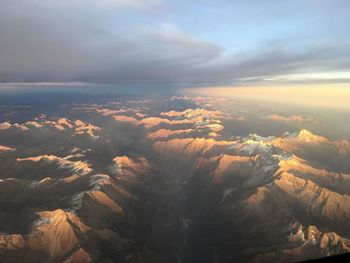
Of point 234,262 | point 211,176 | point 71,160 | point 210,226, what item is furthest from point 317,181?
point 71,160

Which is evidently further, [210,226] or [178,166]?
[178,166]

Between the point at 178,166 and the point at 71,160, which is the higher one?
the point at 71,160

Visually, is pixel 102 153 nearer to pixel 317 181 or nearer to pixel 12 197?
pixel 12 197

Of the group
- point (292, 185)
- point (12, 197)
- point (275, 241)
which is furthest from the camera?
point (292, 185)

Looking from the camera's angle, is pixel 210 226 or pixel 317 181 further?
pixel 317 181

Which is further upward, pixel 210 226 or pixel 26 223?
pixel 26 223

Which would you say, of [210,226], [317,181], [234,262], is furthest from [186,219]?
[317,181]

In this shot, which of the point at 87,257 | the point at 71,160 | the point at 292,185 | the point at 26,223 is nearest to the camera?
the point at 87,257

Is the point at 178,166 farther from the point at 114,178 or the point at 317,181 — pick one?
the point at 317,181

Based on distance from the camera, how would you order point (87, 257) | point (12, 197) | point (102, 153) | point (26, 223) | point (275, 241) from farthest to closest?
point (102, 153) < point (12, 197) < point (275, 241) < point (26, 223) < point (87, 257)
